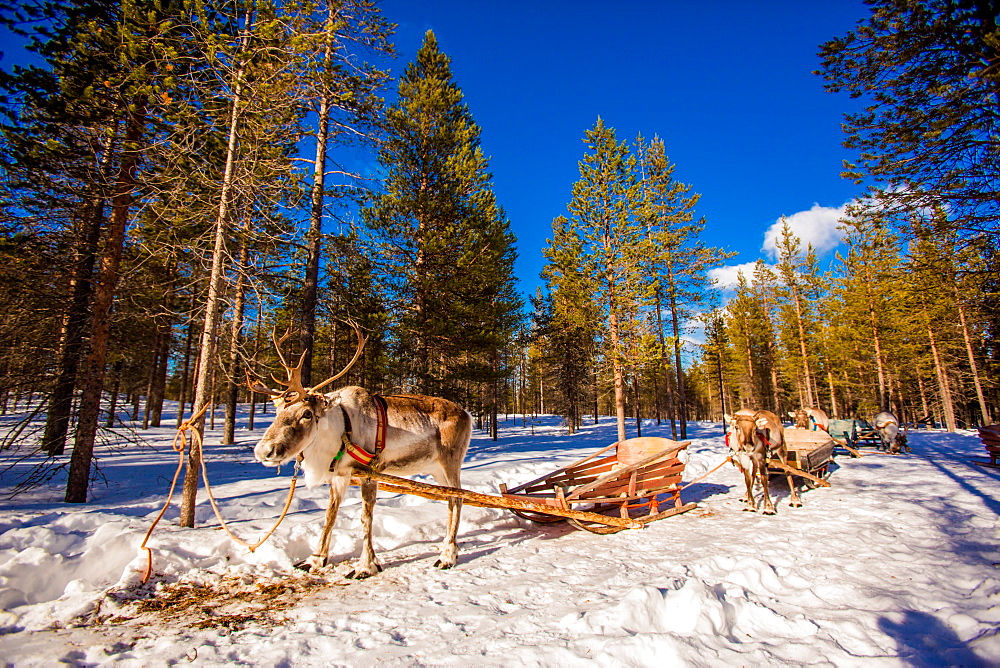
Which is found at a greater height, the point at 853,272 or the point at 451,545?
the point at 853,272

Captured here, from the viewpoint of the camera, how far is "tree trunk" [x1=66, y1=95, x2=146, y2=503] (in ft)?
22.2

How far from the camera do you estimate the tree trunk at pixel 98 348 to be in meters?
6.77

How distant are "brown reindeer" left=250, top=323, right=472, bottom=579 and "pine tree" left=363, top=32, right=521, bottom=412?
9801 mm

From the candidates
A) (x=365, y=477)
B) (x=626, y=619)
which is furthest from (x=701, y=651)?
(x=365, y=477)

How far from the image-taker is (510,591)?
3973mm

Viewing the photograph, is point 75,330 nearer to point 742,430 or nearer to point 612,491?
point 612,491

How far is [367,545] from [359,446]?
113cm

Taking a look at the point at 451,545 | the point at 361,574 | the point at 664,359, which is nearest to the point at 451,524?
the point at 451,545

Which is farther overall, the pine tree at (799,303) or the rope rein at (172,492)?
the pine tree at (799,303)

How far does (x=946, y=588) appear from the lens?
3.77 metres

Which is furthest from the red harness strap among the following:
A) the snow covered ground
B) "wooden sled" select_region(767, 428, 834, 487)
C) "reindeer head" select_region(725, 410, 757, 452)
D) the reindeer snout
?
"wooden sled" select_region(767, 428, 834, 487)

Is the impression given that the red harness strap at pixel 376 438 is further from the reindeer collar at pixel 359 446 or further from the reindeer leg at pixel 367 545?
the reindeer leg at pixel 367 545

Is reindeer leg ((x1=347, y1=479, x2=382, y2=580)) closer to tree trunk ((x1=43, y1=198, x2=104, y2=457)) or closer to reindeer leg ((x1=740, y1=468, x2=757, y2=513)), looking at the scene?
tree trunk ((x1=43, y1=198, x2=104, y2=457))

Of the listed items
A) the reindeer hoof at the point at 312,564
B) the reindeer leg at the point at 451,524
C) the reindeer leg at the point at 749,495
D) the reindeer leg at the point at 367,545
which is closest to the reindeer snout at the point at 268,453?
the reindeer leg at the point at 367,545
